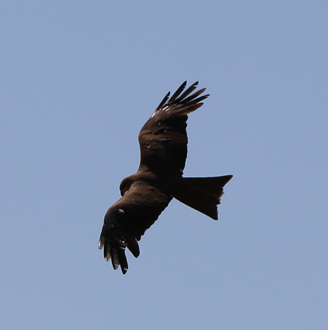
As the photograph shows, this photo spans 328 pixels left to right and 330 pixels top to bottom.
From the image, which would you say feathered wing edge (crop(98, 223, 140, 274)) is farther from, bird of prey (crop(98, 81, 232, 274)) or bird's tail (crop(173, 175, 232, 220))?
bird's tail (crop(173, 175, 232, 220))

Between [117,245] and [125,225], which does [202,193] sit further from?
[117,245]

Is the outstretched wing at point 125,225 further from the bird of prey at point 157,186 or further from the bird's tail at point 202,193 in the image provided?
the bird's tail at point 202,193

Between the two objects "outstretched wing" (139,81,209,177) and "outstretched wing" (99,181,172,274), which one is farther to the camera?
"outstretched wing" (139,81,209,177)

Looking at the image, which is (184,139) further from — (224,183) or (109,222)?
(109,222)

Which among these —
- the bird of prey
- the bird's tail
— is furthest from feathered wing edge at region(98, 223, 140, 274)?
the bird's tail

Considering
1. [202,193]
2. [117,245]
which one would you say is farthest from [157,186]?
[117,245]

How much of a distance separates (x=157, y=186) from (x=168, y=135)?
1207 mm

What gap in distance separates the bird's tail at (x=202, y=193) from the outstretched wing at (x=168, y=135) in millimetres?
400

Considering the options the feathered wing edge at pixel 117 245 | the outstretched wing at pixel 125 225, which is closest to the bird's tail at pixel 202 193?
the outstretched wing at pixel 125 225

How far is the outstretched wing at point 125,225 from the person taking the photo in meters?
13.6

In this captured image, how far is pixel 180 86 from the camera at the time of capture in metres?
15.9

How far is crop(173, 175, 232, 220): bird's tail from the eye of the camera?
14.2m

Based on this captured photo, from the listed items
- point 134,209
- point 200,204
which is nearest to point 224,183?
point 200,204

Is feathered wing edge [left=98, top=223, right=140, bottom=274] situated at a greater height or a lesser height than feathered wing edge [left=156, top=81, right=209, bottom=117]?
lesser
